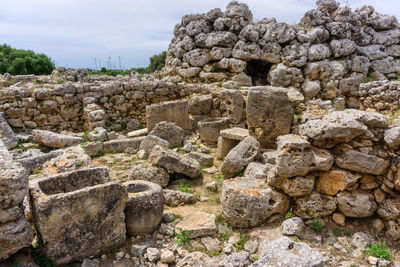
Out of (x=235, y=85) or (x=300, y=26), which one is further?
(x=300, y=26)

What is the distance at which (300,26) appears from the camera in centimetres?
1264

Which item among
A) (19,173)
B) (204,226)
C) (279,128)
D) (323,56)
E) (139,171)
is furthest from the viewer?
(323,56)

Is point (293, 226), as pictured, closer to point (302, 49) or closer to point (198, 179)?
point (198, 179)

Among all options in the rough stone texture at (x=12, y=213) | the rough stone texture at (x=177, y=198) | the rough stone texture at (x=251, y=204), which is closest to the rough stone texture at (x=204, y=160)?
the rough stone texture at (x=177, y=198)

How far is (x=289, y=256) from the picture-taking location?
2.66 metres

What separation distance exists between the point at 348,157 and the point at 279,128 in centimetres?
256

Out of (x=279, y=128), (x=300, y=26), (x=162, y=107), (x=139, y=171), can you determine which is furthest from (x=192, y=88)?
(x=300, y=26)

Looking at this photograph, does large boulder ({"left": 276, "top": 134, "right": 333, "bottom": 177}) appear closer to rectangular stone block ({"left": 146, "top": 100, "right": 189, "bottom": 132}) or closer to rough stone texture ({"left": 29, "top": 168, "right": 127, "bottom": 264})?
rough stone texture ({"left": 29, "top": 168, "right": 127, "bottom": 264})

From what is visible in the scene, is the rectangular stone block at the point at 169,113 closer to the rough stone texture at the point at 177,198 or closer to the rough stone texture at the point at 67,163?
the rough stone texture at the point at 67,163

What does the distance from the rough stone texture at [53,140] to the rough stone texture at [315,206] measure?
6199 mm

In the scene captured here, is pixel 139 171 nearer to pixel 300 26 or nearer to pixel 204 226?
pixel 204 226

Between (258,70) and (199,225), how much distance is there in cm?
1162

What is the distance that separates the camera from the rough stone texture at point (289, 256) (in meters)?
2.60

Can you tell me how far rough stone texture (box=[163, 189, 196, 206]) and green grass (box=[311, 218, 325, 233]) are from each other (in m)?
2.14
